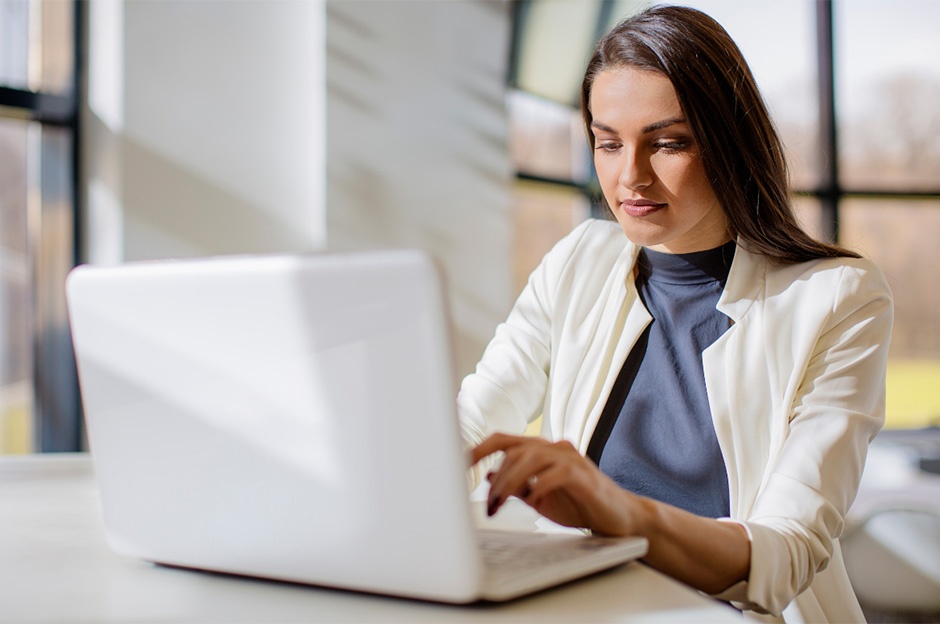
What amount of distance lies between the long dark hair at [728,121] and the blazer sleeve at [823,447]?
0.11 metres

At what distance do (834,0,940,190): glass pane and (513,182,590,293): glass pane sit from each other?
1.49 m

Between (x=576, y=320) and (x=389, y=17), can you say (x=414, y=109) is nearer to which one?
(x=389, y=17)

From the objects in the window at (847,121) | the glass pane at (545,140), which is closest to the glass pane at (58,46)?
the glass pane at (545,140)

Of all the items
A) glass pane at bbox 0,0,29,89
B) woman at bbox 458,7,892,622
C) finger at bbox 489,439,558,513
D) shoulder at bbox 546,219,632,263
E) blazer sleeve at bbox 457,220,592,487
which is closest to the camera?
finger at bbox 489,439,558,513

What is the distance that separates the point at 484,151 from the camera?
3646 millimetres

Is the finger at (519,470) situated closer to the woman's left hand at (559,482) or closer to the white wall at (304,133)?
the woman's left hand at (559,482)

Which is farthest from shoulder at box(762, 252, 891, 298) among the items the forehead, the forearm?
the forearm

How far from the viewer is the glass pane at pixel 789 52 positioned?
3.98 metres

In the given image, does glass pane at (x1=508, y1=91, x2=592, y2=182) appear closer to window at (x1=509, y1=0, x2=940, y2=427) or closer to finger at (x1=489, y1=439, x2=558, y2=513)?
window at (x1=509, y1=0, x2=940, y2=427)

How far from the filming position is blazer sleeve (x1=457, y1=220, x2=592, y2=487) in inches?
48.0

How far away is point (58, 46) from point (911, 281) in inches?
167

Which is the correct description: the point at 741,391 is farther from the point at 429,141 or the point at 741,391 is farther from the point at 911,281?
the point at 911,281

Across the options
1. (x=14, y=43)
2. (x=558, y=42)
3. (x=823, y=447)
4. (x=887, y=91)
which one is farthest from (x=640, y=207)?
(x=887, y=91)

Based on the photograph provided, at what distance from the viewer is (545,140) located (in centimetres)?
388
